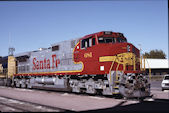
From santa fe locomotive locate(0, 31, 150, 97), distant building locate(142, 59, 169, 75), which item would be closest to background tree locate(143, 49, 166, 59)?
distant building locate(142, 59, 169, 75)

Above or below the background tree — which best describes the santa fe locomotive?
below

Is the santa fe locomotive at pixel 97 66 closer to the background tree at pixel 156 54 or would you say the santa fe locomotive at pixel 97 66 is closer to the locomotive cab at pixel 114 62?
the locomotive cab at pixel 114 62

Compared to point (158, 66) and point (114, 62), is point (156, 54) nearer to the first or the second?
point (158, 66)

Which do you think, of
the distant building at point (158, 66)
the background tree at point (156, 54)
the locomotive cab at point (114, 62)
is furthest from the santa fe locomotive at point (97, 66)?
the background tree at point (156, 54)

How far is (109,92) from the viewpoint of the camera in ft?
36.6

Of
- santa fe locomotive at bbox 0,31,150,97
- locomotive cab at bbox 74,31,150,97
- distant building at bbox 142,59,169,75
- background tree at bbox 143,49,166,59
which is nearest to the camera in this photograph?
locomotive cab at bbox 74,31,150,97

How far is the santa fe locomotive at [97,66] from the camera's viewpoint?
1091 cm

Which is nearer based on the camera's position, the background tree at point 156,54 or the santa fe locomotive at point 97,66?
the santa fe locomotive at point 97,66

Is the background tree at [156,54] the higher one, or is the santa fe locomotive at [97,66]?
the background tree at [156,54]

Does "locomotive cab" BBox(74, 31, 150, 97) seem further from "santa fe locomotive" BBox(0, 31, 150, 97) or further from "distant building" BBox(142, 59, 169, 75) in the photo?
"distant building" BBox(142, 59, 169, 75)

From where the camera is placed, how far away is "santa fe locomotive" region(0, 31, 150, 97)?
430 inches

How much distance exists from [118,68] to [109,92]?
1.61 meters

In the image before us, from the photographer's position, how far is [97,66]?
12.2 meters

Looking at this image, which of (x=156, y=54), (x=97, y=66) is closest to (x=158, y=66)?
(x=156, y=54)
